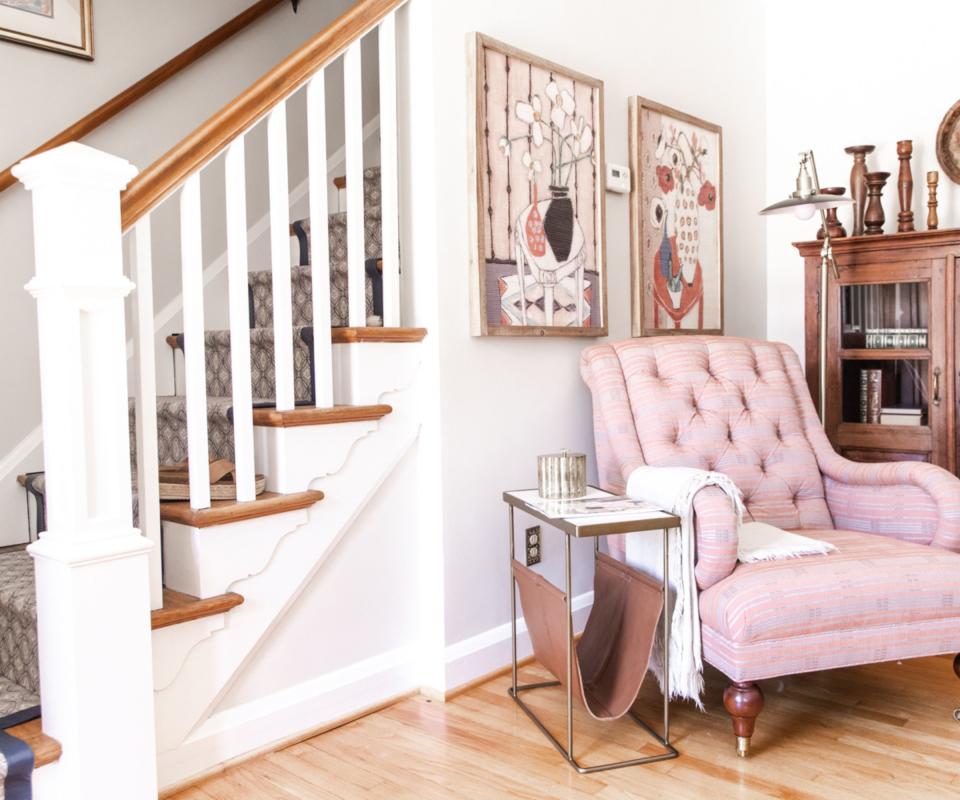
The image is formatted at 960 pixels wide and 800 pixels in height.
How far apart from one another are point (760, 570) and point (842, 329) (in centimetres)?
153

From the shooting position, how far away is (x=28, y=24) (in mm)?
2658

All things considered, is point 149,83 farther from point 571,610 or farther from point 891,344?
point 891,344

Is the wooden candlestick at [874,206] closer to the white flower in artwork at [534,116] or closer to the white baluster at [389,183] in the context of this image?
the white flower in artwork at [534,116]

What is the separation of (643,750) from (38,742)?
126cm

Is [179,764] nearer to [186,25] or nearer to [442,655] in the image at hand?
[442,655]

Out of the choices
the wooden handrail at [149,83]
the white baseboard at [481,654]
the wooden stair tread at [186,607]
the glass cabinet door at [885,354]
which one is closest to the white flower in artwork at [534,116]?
the wooden handrail at [149,83]

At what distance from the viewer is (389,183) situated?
7.59ft

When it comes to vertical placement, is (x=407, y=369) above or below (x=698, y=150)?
below

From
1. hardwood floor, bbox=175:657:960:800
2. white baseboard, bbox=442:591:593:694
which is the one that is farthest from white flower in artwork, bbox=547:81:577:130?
hardwood floor, bbox=175:657:960:800

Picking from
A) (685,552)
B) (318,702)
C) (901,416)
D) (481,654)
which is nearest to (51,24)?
(318,702)

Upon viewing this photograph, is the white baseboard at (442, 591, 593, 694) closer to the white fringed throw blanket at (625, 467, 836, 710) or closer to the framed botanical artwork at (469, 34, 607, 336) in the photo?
the white fringed throw blanket at (625, 467, 836, 710)

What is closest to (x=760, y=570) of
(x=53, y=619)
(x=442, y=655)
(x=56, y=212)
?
(x=442, y=655)

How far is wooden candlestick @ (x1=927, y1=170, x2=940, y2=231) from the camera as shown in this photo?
3131mm

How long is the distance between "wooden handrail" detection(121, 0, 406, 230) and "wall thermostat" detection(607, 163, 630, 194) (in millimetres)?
948
